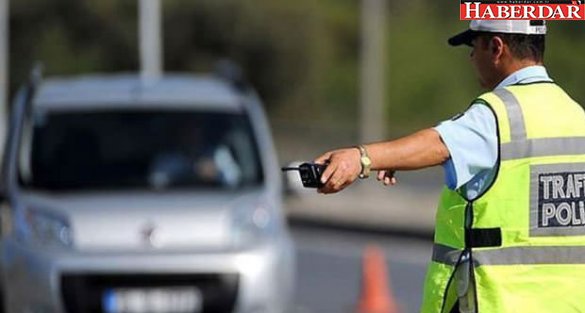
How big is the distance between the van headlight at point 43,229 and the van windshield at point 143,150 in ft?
1.53

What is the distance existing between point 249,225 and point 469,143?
5997 mm

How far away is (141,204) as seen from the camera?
1097cm

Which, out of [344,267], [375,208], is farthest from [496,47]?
[375,208]

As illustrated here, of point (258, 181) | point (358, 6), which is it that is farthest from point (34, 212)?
point (358, 6)

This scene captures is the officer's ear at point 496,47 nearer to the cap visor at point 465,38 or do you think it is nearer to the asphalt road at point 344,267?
the cap visor at point 465,38

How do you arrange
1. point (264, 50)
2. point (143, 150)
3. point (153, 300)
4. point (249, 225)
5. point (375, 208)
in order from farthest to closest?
Result: point (264, 50) → point (375, 208) → point (143, 150) → point (249, 225) → point (153, 300)

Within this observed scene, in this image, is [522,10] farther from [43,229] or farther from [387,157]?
[43,229]

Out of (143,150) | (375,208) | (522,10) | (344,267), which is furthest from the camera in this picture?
(375,208)

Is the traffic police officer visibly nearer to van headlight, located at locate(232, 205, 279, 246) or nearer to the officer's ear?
the officer's ear

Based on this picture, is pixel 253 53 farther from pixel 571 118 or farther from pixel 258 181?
pixel 571 118

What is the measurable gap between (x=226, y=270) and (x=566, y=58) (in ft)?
112

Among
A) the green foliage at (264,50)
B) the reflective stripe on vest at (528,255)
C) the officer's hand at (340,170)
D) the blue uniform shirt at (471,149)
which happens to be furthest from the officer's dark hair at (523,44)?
the green foliage at (264,50)

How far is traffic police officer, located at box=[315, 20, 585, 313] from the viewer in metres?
5.12

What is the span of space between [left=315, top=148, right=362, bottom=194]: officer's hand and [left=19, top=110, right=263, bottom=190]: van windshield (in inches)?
255
